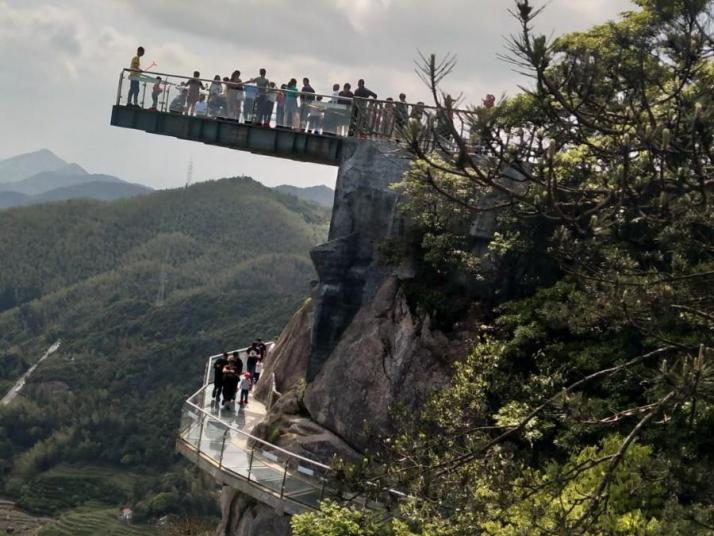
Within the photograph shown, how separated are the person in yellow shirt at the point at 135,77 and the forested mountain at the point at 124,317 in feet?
190

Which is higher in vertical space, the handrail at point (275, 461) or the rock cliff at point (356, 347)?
the rock cliff at point (356, 347)

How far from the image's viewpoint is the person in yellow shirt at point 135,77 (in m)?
23.2

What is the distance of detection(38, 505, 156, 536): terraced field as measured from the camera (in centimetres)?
6725

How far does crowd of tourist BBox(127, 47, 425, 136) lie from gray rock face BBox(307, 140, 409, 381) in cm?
162

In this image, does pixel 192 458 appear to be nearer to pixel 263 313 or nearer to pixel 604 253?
pixel 604 253

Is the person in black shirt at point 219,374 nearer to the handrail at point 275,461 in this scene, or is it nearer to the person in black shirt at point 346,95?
the handrail at point 275,461

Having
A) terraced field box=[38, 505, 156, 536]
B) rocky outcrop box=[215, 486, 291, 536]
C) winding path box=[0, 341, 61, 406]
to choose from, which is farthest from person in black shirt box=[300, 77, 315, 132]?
winding path box=[0, 341, 61, 406]

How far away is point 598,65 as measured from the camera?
854cm

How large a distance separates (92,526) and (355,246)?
5877 centimetres

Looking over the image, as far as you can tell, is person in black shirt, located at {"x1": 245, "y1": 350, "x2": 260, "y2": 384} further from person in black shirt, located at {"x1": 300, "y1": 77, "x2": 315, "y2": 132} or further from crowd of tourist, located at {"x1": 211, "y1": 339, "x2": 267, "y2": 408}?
person in black shirt, located at {"x1": 300, "y1": 77, "x2": 315, "y2": 132}

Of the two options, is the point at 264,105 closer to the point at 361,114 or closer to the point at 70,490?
the point at 361,114

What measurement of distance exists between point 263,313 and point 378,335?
104372mm

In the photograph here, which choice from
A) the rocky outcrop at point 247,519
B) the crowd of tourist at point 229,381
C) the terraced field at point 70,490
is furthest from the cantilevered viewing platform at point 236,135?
the terraced field at point 70,490

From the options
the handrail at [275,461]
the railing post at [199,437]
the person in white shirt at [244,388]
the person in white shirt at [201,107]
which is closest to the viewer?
the handrail at [275,461]
